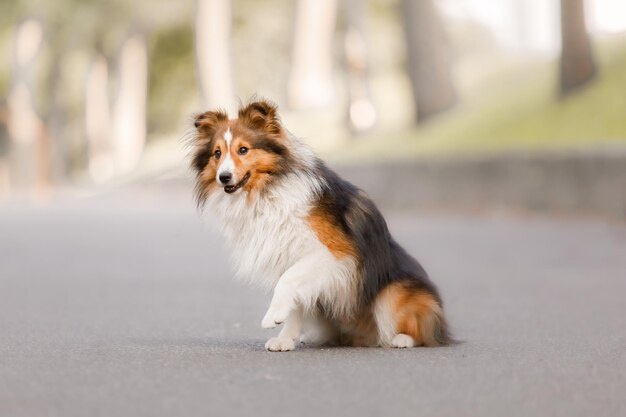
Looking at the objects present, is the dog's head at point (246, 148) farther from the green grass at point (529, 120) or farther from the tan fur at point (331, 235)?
the green grass at point (529, 120)

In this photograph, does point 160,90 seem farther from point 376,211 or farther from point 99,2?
point 376,211

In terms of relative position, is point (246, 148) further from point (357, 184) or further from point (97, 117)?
point (97, 117)

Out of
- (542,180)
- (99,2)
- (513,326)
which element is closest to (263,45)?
(99,2)

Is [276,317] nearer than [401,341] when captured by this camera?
Yes

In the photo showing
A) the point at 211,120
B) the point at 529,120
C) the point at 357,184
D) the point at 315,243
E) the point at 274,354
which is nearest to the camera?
the point at 274,354

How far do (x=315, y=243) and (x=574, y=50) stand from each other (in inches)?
783

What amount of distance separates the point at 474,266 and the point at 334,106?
2909 cm

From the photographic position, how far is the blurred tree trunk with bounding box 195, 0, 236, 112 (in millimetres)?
47000

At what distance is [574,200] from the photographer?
22.5 metres

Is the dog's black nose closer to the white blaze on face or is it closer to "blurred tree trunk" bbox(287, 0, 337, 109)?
the white blaze on face

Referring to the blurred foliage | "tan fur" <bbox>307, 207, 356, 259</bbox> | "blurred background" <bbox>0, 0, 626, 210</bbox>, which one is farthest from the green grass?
the blurred foliage

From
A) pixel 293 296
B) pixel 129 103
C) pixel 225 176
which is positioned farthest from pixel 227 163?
pixel 129 103

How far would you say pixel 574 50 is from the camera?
2655 cm

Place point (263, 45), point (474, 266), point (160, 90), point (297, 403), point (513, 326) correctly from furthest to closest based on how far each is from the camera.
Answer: point (160, 90) < point (263, 45) < point (474, 266) < point (513, 326) < point (297, 403)
